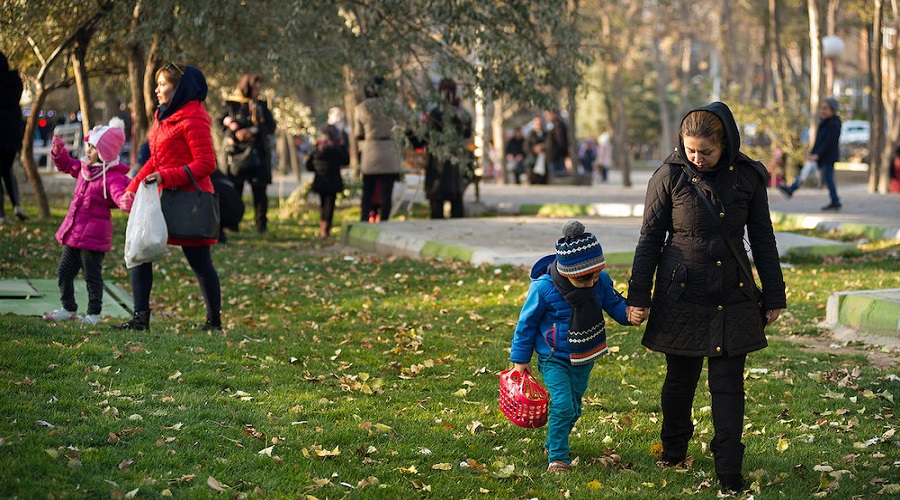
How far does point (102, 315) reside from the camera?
29.3 feet

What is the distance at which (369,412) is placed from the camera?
20.1ft

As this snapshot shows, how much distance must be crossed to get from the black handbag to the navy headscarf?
1.51 ft

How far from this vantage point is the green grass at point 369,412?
4.96 meters

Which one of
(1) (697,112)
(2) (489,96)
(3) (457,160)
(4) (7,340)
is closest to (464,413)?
(1) (697,112)

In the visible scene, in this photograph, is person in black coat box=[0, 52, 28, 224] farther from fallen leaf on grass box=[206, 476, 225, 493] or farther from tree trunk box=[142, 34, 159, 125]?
fallen leaf on grass box=[206, 476, 225, 493]

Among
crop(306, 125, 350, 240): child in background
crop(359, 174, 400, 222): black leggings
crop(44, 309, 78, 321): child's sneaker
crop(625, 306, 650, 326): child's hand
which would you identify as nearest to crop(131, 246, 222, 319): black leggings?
crop(44, 309, 78, 321): child's sneaker

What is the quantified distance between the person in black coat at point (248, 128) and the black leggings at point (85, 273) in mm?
6018

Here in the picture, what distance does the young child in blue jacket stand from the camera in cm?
511

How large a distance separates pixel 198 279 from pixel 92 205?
97 cm

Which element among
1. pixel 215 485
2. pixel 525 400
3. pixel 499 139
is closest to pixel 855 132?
pixel 499 139

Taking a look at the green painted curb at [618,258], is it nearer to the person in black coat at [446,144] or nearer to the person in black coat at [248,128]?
the person in black coat at [446,144]

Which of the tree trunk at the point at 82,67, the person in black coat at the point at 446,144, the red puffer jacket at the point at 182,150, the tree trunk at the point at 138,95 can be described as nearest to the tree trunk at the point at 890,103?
the person in black coat at the point at 446,144

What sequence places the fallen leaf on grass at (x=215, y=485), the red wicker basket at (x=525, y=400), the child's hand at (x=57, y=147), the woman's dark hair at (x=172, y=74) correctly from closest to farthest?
the fallen leaf on grass at (x=215, y=485) → the red wicker basket at (x=525, y=400) → the woman's dark hair at (x=172, y=74) → the child's hand at (x=57, y=147)

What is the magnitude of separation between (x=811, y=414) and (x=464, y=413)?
1937mm
